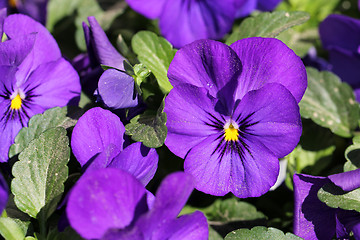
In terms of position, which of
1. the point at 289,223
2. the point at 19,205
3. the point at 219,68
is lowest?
the point at 289,223

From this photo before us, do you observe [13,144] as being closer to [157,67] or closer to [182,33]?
[157,67]

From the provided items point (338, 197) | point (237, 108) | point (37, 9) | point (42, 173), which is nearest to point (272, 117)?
point (237, 108)

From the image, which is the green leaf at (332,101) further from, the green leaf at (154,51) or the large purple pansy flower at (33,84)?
the large purple pansy flower at (33,84)

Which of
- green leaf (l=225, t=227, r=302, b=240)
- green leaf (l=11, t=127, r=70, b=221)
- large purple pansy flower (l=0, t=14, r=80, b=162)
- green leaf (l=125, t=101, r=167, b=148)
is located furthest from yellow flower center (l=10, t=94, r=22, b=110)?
green leaf (l=225, t=227, r=302, b=240)

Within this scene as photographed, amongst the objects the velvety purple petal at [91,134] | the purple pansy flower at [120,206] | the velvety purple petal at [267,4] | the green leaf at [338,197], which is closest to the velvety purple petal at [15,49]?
the velvety purple petal at [91,134]

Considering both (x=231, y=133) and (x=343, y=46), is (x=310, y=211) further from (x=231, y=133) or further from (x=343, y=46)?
(x=343, y=46)

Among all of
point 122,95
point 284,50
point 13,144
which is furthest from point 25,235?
point 284,50
